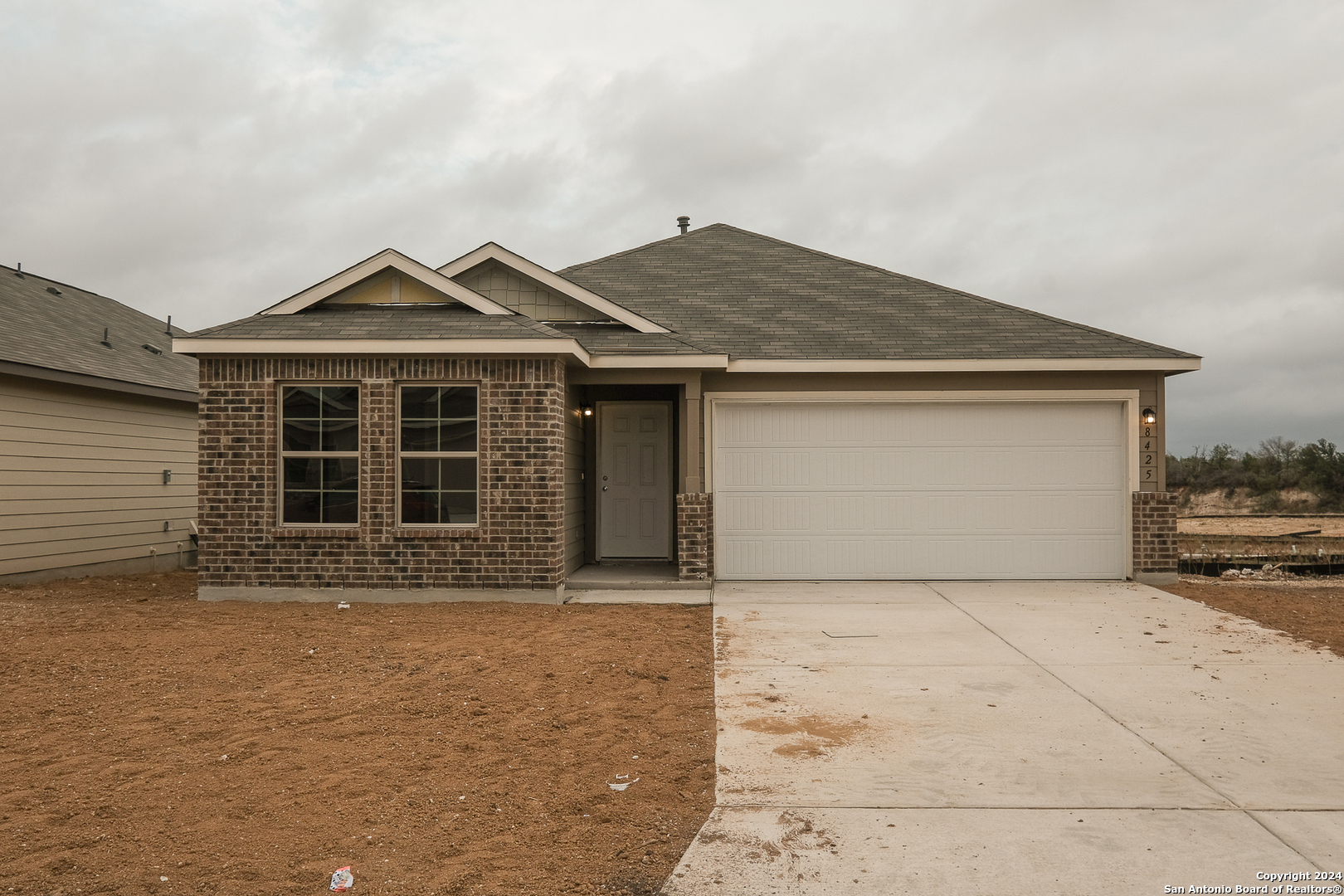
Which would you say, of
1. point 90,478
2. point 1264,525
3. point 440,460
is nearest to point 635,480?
point 440,460

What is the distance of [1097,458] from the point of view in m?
10.4

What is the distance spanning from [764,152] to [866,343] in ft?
57.2

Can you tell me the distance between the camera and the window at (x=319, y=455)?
8.95 metres

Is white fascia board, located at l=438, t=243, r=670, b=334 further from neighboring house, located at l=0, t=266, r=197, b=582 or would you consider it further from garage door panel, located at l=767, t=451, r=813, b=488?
neighboring house, located at l=0, t=266, r=197, b=582

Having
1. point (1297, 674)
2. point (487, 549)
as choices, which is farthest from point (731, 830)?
point (487, 549)

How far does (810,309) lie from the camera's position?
1165 centimetres

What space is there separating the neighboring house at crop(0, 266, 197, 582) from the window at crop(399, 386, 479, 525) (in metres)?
5.19

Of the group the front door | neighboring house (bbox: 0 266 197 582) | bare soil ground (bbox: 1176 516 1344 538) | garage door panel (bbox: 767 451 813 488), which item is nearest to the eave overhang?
garage door panel (bbox: 767 451 813 488)

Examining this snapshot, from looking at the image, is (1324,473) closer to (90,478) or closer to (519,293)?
(519,293)

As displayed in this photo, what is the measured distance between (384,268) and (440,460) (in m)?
2.35

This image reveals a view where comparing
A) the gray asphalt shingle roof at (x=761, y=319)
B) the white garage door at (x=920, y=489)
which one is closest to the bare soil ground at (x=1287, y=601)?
the white garage door at (x=920, y=489)

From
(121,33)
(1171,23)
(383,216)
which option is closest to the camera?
(1171,23)

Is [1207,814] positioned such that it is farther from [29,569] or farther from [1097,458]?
[29,569]

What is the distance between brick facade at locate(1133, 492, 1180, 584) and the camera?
10.2 meters
